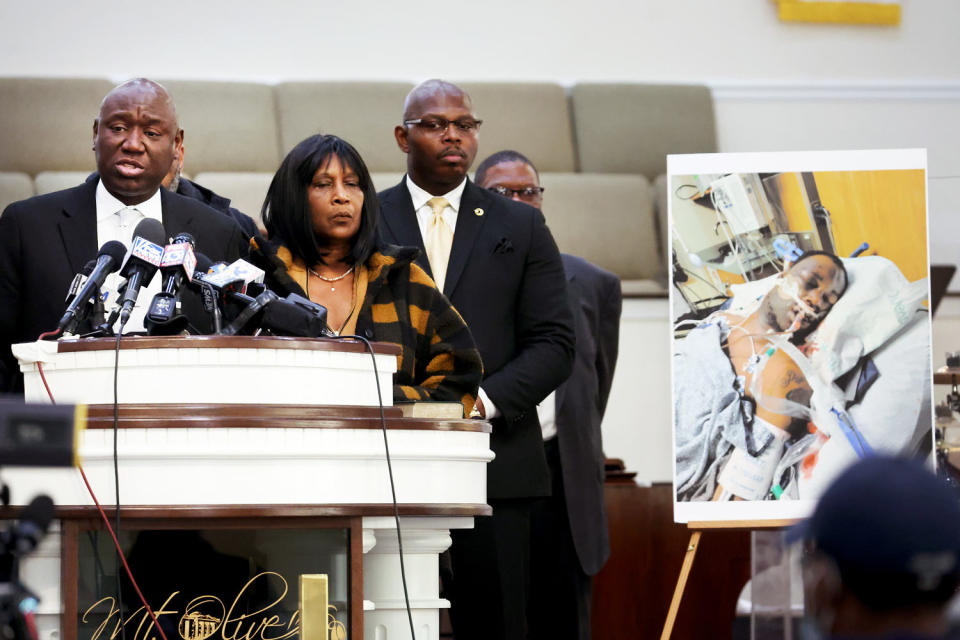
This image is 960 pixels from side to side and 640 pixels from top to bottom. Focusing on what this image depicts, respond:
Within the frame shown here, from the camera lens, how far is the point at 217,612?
2145 mm

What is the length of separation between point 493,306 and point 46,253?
38.4 inches

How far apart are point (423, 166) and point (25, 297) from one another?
39.8 inches

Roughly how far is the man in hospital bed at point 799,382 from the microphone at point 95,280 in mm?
1828

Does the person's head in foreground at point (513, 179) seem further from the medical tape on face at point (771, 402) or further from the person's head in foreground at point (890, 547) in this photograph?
the person's head in foreground at point (890, 547)

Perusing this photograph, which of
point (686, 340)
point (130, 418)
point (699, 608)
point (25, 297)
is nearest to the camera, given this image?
point (130, 418)

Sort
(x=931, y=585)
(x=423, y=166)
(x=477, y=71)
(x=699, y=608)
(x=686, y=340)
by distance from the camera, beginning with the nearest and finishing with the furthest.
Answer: (x=931, y=585) → (x=423, y=166) → (x=686, y=340) → (x=699, y=608) → (x=477, y=71)

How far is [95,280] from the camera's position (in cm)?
221

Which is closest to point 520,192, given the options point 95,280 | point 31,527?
point 95,280

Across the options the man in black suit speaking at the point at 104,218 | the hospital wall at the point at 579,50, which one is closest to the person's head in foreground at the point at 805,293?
the man in black suit speaking at the point at 104,218

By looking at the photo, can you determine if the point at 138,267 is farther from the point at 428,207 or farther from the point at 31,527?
the point at 428,207

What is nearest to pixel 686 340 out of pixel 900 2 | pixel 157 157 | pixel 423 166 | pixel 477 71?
pixel 423 166

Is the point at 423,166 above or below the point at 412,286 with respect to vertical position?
above

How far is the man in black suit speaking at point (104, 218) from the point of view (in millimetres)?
2713

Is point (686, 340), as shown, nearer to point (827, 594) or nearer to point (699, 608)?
point (699, 608)
